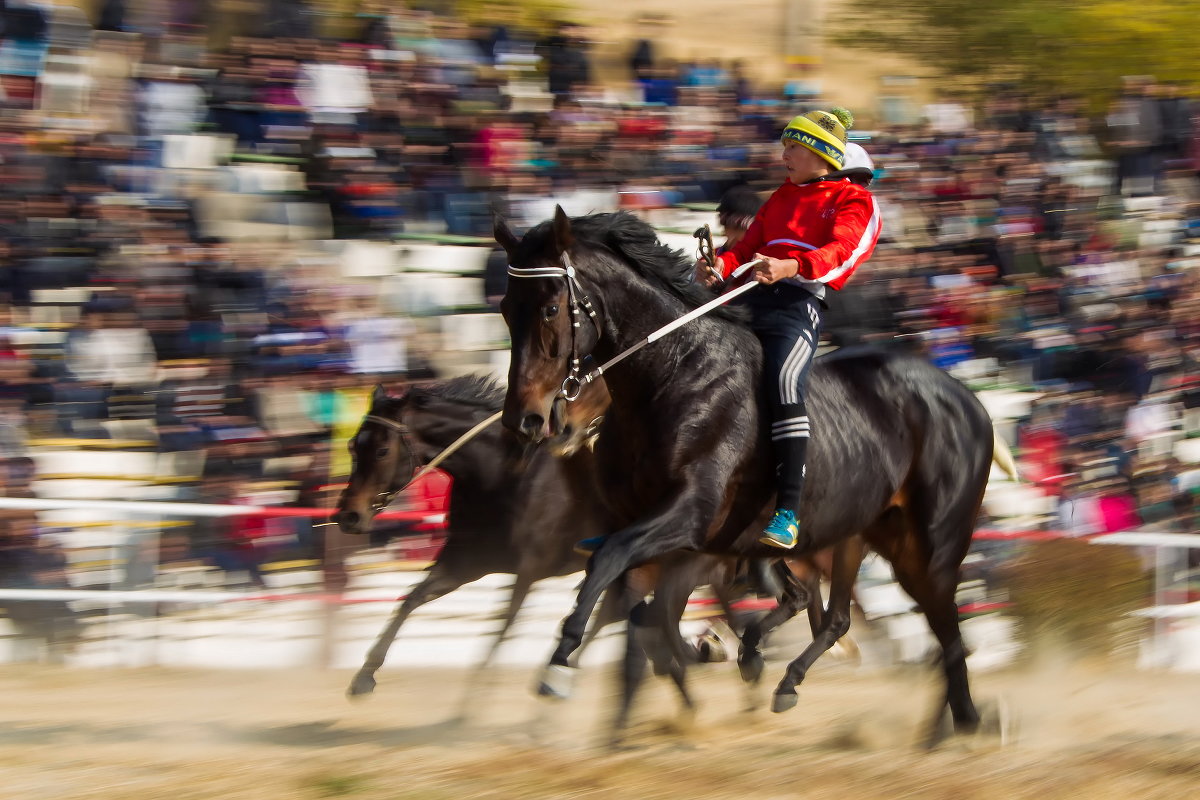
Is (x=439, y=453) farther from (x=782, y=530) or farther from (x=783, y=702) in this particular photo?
(x=782, y=530)

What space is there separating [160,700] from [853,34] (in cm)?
1256

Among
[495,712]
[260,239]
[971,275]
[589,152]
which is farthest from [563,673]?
[971,275]

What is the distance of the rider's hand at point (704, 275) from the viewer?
550cm

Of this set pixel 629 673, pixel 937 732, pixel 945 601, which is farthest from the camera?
pixel 945 601

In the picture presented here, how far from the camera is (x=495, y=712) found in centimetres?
677

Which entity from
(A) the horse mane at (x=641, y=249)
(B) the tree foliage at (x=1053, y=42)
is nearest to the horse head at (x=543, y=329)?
(A) the horse mane at (x=641, y=249)

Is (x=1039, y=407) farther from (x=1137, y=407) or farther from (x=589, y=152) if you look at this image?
(x=589, y=152)

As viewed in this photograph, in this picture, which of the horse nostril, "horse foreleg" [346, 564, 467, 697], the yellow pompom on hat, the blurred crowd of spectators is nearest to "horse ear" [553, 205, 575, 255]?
the horse nostril

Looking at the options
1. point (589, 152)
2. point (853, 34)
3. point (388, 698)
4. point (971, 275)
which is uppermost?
point (853, 34)

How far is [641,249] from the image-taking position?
16.6 feet

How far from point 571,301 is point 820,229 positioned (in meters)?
1.16

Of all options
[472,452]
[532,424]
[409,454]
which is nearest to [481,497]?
[472,452]

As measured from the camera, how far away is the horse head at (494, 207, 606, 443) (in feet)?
15.3

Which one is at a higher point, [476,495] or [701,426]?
[701,426]
